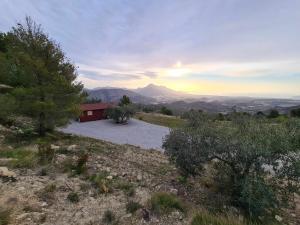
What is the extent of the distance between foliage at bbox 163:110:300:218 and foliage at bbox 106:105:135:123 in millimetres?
24201

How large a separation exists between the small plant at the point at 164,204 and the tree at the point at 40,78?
29.1 feet

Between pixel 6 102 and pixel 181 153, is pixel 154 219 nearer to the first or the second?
pixel 181 153

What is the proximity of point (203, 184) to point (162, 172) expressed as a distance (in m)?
1.73

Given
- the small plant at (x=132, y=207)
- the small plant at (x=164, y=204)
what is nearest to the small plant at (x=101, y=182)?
the small plant at (x=132, y=207)

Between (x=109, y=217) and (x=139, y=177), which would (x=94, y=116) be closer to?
(x=139, y=177)

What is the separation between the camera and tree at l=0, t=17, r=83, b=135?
1229 cm

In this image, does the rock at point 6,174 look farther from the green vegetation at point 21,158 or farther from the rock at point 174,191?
the rock at point 174,191

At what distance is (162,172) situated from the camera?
29.8 feet

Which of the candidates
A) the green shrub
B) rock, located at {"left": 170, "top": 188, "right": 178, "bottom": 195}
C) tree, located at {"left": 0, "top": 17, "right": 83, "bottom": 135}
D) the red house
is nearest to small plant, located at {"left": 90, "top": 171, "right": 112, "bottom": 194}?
rock, located at {"left": 170, "top": 188, "right": 178, "bottom": 195}

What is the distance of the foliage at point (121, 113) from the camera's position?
31297 millimetres

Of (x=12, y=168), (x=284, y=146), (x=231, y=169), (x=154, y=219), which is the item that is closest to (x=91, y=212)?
(x=154, y=219)

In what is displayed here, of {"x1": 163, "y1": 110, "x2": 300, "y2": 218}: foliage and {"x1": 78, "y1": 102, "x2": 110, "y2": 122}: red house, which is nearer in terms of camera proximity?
{"x1": 163, "y1": 110, "x2": 300, "y2": 218}: foliage

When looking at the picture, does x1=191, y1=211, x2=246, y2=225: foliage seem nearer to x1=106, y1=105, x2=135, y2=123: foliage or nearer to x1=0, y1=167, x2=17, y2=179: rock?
x1=0, y1=167, x2=17, y2=179: rock

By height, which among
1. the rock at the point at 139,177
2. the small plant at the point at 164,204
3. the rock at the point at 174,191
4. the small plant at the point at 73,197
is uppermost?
the small plant at the point at 73,197
